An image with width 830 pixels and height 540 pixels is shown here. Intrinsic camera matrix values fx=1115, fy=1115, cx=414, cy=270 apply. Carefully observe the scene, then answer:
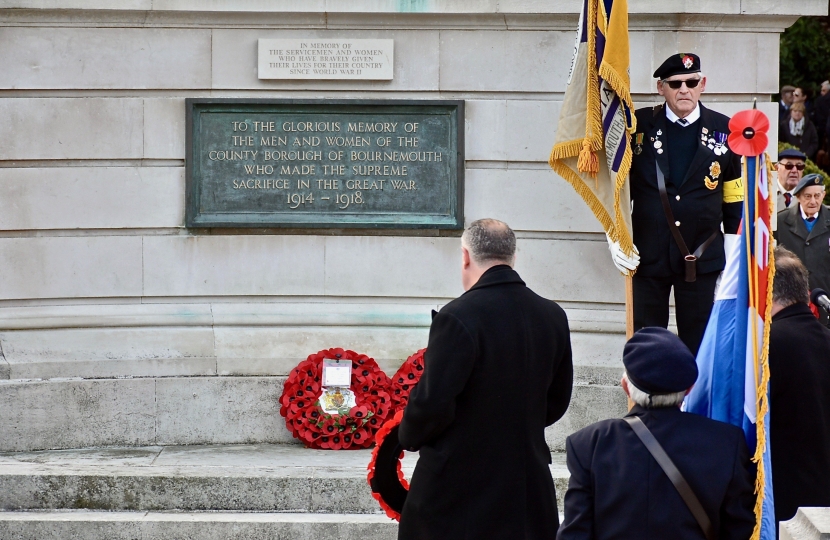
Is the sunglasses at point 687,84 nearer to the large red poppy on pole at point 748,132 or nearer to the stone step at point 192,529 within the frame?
the large red poppy on pole at point 748,132

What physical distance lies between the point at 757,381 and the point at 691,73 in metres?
3.22

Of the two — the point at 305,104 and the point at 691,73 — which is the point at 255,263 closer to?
the point at 305,104

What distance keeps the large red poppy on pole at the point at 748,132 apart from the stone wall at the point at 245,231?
388 centimetres

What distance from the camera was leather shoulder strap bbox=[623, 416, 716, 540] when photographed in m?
3.44

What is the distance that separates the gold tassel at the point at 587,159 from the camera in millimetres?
7023

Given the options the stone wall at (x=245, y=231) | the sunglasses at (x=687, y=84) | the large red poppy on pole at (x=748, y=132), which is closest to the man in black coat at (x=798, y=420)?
the large red poppy on pole at (x=748, y=132)

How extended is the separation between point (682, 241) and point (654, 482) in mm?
3623

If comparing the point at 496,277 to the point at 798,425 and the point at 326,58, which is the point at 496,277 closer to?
the point at 798,425

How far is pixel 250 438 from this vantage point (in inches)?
303

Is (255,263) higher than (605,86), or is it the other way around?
(605,86)

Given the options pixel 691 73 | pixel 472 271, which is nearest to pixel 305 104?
pixel 691 73

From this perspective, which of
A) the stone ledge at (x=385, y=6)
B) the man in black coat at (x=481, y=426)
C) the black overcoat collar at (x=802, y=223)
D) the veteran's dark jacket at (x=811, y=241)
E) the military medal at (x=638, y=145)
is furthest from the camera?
the black overcoat collar at (x=802, y=223)

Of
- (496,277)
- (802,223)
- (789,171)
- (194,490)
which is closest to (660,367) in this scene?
(496,277)

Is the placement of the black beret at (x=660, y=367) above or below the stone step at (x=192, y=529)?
above
